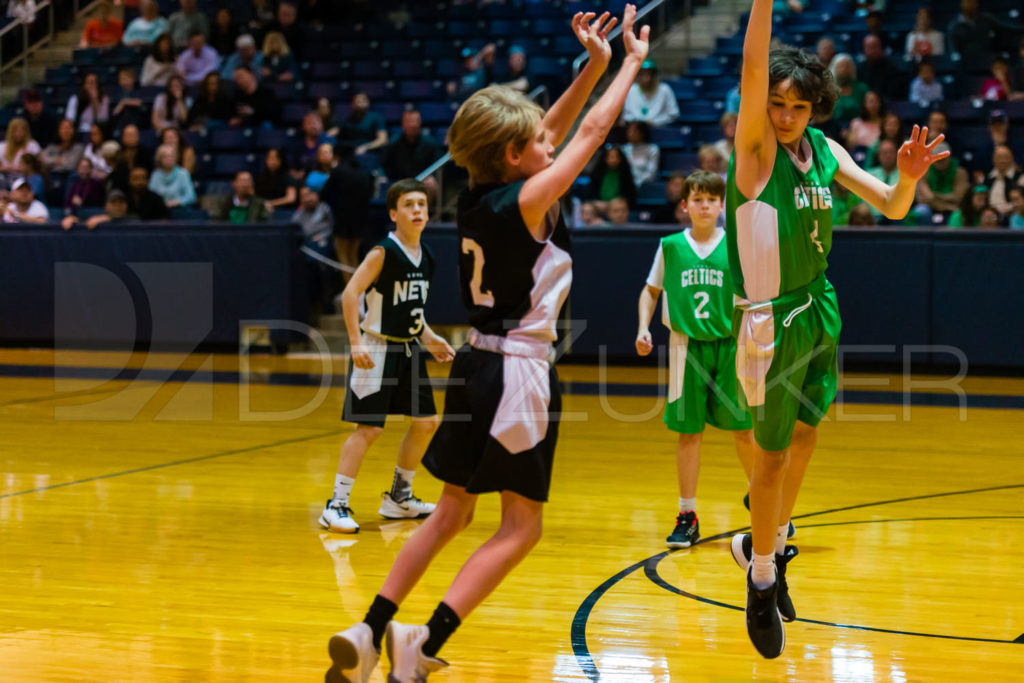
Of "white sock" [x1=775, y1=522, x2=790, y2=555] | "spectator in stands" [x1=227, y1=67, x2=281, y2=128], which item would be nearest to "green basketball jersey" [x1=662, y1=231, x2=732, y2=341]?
"white sock" [x1=775, y1=522, x2=790, y2=555]

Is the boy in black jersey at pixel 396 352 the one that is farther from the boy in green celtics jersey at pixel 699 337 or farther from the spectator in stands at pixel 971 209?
the spectator in stands at pixel 971 209

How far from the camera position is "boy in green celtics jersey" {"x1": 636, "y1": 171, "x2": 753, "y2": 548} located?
5609mm

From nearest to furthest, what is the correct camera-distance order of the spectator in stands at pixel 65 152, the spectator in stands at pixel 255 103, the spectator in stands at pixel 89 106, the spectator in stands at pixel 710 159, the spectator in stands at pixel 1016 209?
1. the spectator in stands at pixel 1016 209
2. the spectator in stands at pixel 710 159
3. the spectator in stands at pixel 65 152
4. the spectator in stands at pixel 255 103
5. the spectator in stands at pixel 89 106

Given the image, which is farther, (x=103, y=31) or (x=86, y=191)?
(x=103, y=31)

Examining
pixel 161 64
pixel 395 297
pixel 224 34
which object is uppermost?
pixel 224 34

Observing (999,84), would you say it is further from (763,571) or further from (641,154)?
(763,571)

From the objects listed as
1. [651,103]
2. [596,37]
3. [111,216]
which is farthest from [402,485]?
[651,103]

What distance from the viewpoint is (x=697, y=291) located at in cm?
573

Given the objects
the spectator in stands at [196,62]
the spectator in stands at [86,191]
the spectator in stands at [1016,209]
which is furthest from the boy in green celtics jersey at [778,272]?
the spectator in stands at [196,62]

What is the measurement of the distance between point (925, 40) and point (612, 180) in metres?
3.64

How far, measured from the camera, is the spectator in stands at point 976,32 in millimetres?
13227

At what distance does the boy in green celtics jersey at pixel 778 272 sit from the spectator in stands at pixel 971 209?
7514 millimetres

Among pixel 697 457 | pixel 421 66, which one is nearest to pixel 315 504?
pixel 697 457

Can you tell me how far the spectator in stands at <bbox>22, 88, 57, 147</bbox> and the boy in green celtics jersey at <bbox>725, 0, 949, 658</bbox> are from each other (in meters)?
13.6
